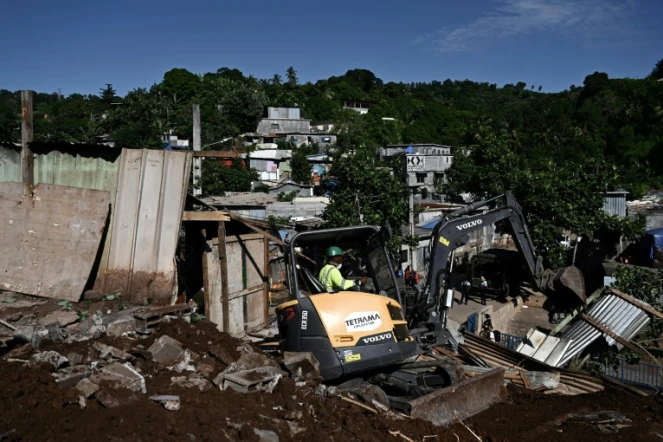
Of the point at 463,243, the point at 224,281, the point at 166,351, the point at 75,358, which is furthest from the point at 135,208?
the point at 463,243

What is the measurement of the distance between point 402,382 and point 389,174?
41.3 feet

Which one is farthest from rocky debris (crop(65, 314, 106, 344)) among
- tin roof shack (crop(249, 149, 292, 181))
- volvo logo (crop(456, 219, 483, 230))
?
tin roof shack (crop(249, 149, 292, 181))

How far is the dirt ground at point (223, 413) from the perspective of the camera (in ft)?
14.9

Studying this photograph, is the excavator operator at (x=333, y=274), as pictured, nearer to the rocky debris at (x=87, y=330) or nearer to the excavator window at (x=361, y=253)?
the excavator window at (x=361, y=253)

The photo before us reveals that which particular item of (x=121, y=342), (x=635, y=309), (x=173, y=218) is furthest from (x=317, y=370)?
(x=635, y=309)

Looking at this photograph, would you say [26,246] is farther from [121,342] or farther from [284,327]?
[284,327]

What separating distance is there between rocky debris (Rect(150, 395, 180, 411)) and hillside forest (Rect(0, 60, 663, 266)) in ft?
43.7

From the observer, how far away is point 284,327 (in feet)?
24.0

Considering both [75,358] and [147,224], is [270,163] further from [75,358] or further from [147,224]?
[75,358]

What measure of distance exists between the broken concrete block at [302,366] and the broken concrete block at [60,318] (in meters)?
2.76

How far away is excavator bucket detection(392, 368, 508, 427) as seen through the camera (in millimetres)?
6457

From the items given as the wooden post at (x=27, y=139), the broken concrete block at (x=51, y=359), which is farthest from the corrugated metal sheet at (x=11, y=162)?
the broken concrete block at (x=51, y=359)

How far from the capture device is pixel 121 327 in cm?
715

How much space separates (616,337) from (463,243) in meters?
4.33
